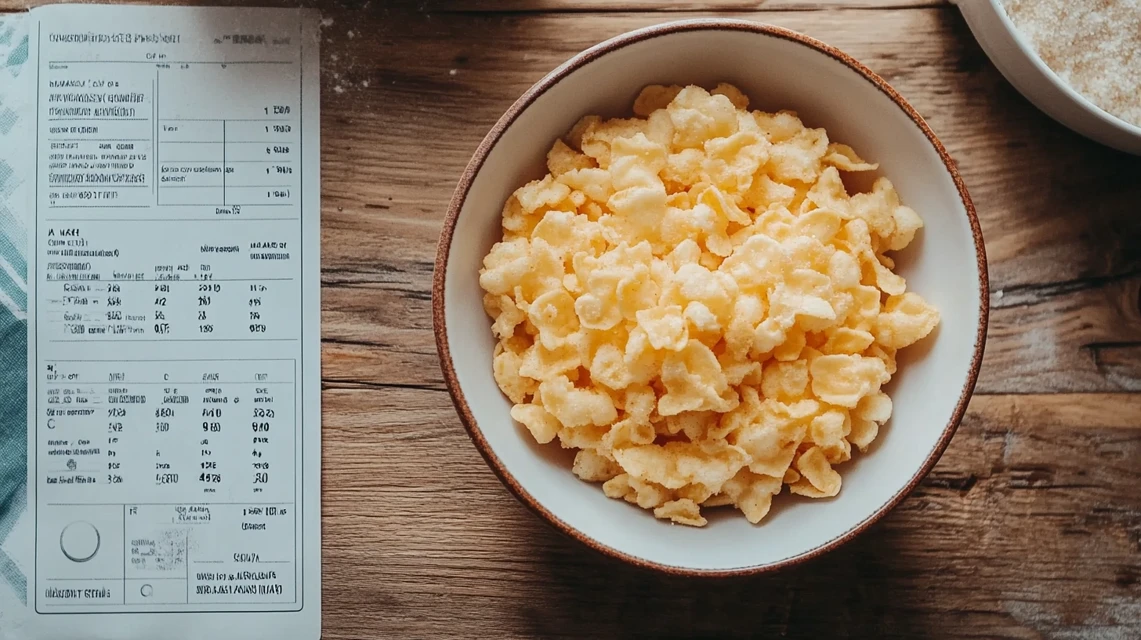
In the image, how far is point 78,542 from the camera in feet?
3.08

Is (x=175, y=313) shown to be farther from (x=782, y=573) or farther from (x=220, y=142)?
(x=782, y=573)

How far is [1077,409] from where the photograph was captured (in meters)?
0.94

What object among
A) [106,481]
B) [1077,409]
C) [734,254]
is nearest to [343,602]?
[106,481]

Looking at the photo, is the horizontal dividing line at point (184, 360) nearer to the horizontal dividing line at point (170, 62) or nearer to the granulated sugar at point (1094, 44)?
the horizontal dividing line at point (170, 62)

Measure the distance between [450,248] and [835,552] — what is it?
51cm

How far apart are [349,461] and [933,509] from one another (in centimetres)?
62

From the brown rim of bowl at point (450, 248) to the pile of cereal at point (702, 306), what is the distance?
0.16 ft

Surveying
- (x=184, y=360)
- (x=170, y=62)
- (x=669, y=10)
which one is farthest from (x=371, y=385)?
(x=669, y=10)

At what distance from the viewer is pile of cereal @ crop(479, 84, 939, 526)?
75 centimetres

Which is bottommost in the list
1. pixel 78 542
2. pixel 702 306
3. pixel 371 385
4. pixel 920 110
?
pixel 78 542

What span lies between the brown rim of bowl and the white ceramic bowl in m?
0.16

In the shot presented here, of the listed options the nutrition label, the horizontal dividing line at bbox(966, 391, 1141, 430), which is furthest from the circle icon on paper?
the horizontal dividing line at bbox(966, 391, 1141, 430)

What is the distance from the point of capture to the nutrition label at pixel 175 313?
0.93m

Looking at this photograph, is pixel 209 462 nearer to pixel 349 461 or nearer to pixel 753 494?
pixel 349 461
